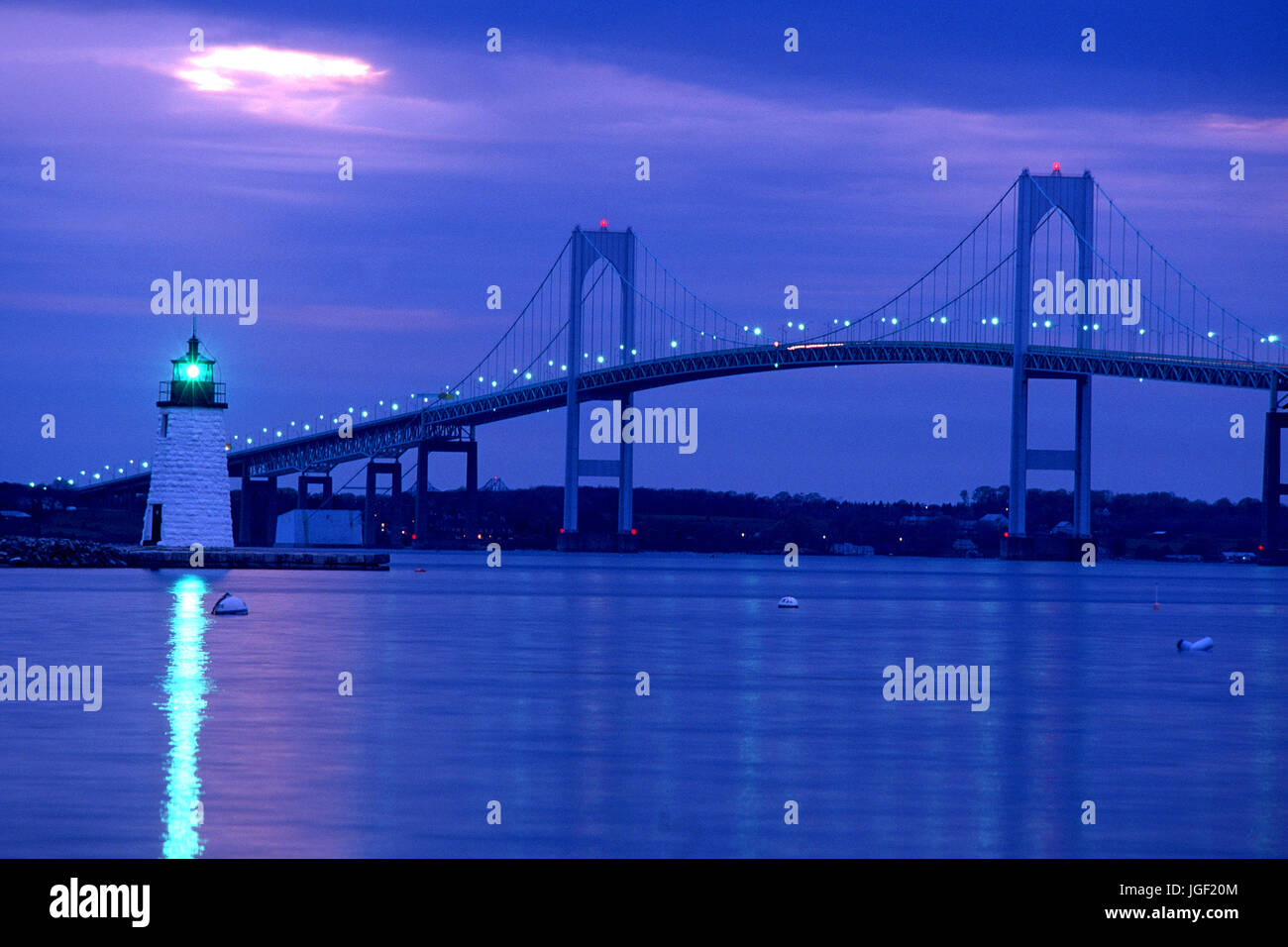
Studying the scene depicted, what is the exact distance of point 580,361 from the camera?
7412cm

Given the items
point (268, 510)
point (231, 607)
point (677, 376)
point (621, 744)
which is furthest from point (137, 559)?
point (268, 510)

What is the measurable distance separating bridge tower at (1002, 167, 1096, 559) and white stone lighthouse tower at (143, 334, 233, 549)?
29238 mm

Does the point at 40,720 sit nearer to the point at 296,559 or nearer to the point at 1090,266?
the point at 296,559

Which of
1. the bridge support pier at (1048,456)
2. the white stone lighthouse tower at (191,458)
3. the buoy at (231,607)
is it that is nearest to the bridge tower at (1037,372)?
the bridge support pier at (1048,456)

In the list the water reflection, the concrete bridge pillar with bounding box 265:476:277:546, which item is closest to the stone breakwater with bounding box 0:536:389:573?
the water reflection

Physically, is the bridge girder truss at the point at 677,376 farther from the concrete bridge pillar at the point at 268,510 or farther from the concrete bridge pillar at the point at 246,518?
the concrete bridge pillar at the point at 268,510

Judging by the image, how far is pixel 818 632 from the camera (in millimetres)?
26156

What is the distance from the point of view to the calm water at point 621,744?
8.51 m

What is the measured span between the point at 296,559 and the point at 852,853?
161 ft

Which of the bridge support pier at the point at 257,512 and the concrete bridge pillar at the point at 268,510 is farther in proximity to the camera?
the concrete bridge pillar at the point at 268,510

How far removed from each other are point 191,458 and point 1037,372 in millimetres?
32105

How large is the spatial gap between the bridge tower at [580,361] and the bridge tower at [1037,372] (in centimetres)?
1592

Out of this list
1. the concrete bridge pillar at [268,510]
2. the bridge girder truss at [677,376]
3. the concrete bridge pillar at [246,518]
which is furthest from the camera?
the concrete bridge pillar at [268,510]
